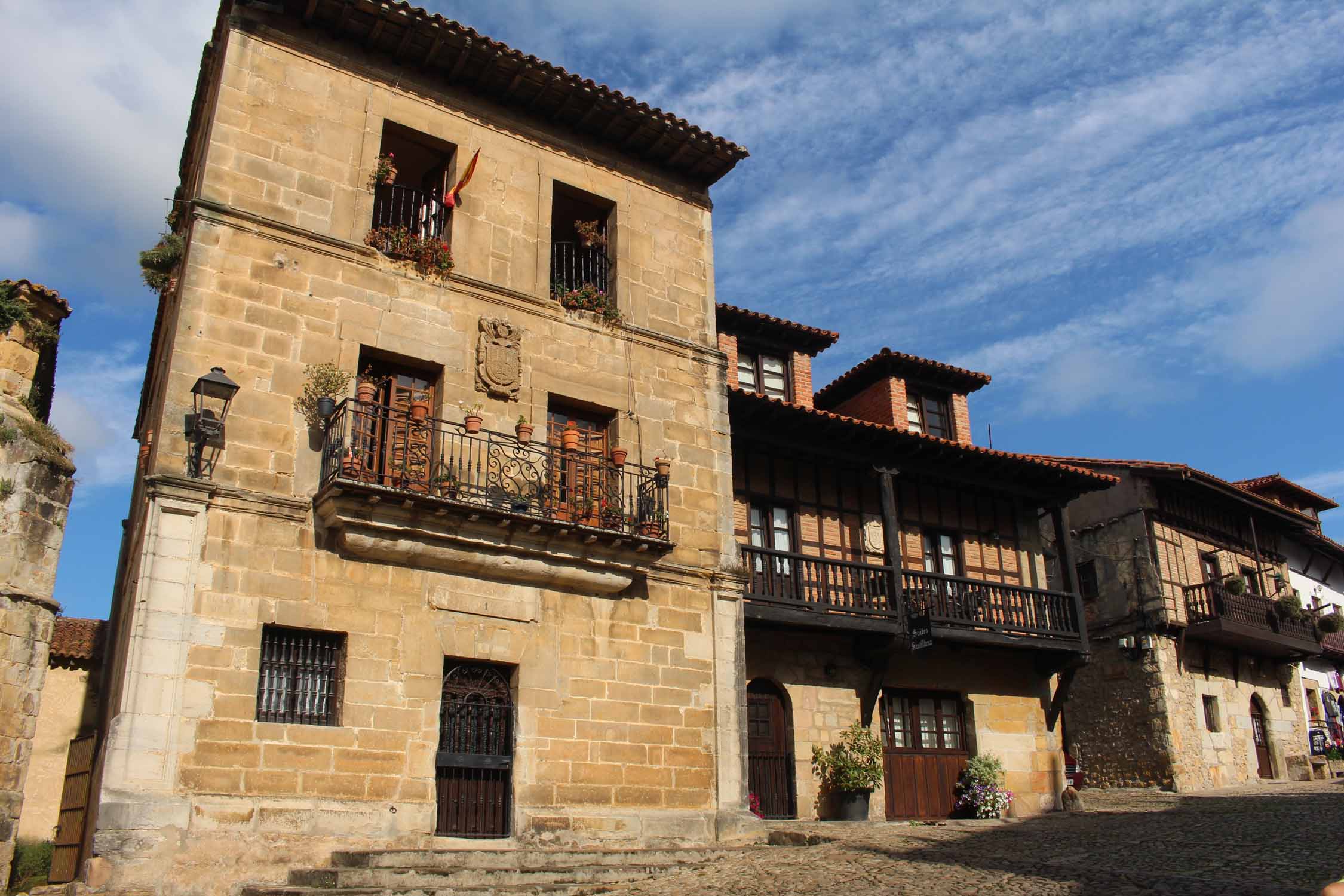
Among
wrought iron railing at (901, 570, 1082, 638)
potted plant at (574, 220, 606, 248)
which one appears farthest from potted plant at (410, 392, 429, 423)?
wrought iron railing at (901, 570, 1082, 638)

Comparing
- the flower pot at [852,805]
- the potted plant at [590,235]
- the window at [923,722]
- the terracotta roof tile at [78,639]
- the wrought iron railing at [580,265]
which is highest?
the potted plant at [590,235]

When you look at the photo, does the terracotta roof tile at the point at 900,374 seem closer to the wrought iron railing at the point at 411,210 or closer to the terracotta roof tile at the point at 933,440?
the terracotta roof tile at the point at 933,440

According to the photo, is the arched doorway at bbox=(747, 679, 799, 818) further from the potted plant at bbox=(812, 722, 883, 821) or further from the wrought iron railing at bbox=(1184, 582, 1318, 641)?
the wrought iron railing at bbox=(1184, 582, 1318, 641)

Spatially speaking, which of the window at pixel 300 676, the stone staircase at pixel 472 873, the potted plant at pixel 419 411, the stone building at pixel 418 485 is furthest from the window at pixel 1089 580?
the window at pixel 300 676

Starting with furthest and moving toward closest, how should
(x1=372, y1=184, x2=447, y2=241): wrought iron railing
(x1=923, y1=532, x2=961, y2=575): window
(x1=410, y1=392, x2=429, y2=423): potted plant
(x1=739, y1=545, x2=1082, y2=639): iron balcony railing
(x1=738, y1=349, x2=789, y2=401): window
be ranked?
(x1=738, y1=349, x2=789, y2=401): window, (x1=923, y1=532, x2=961, y2=575): window, (x1=739, y1=545, x2=1082, y2=639): iron balcony railing, (x1=372, y1=184, x2=447, y2=241): wrought iron railing, (x1=410, y1=392, x2=429, y2=423): potted plant

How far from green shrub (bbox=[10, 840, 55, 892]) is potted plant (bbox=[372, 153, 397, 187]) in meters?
9.61

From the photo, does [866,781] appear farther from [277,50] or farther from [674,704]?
[277,50]

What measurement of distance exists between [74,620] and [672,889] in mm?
11558

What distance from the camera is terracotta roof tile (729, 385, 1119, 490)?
55.7 feet

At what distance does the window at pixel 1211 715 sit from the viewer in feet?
78.3

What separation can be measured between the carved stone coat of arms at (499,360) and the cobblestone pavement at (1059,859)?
567cm

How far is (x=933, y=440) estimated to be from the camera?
60.5 feet

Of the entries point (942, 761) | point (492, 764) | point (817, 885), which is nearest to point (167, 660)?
point (492, 764)

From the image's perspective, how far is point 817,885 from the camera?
10039 millimetres
